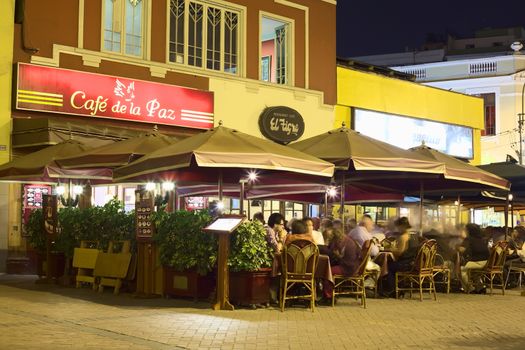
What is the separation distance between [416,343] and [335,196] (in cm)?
1020

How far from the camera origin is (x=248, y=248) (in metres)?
11.2

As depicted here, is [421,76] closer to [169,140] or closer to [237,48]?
[237,48]

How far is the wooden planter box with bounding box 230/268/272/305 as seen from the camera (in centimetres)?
1128

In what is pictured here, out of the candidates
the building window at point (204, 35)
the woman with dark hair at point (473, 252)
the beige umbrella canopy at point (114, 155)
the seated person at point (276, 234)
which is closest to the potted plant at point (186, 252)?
the seated person at point (276, 234)

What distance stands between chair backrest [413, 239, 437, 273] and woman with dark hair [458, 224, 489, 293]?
1.75 m

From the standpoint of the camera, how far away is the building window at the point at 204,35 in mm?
20266

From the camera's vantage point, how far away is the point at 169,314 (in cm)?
1048

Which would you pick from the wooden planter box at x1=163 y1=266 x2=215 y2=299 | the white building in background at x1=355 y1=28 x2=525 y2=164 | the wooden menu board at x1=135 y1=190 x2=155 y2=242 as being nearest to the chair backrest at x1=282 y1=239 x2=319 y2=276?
the wooden planter box at x1=163 y1=266 x2=215 y2=299

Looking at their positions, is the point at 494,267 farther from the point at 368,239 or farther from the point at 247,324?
the point at 247,324

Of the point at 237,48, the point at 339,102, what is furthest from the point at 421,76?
the point at 237,48

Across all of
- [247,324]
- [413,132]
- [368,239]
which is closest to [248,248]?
[247,324]

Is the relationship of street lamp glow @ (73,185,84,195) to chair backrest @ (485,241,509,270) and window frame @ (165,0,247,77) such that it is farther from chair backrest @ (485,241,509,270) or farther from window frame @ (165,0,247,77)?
chair backrest @ (485,241,509,270)

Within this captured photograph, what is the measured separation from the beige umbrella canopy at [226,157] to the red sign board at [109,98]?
5.79m

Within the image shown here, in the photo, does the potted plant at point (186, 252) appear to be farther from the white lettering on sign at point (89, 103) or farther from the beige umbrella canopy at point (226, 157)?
the white lettering on sign at point (89, 103)
